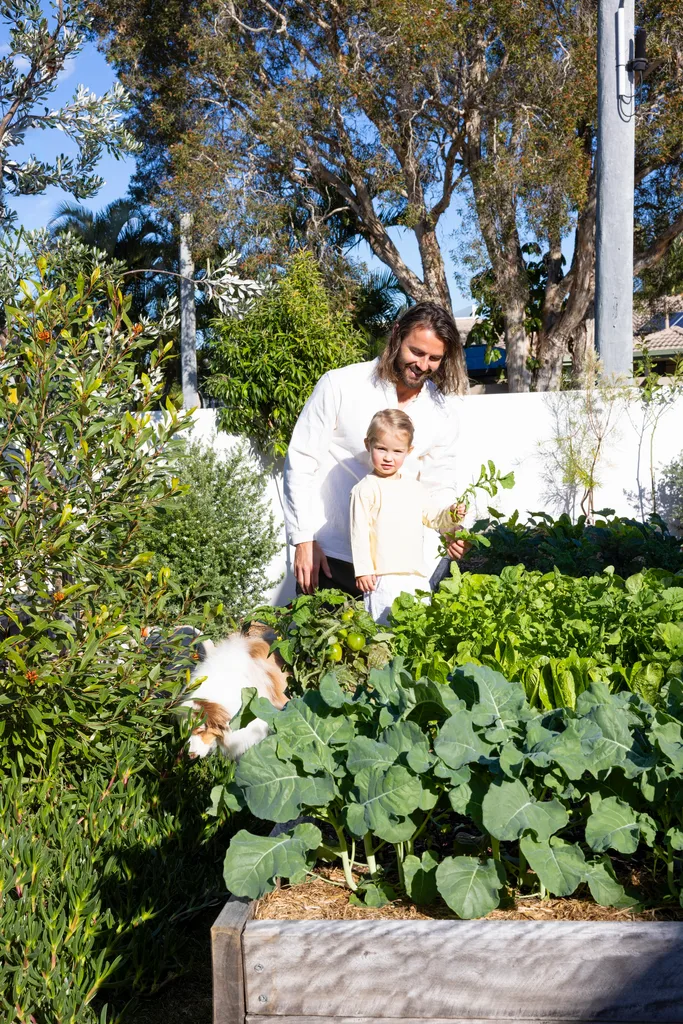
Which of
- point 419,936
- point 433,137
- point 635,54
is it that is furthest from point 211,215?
point 419,936

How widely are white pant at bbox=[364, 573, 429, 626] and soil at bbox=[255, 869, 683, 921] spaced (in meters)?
2.04

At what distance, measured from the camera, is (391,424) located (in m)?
4.03

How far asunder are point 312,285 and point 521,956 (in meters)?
7.61

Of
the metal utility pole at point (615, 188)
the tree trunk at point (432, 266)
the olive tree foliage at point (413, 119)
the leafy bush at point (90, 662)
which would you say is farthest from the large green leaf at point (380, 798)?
the tree trunk at point (432, 266)

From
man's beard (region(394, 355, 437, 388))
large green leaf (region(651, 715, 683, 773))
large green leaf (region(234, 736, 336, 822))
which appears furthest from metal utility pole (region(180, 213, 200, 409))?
large green leaf (region(651, 715, 683, 773))

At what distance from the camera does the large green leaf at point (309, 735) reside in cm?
187

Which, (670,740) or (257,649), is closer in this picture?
(670,740)

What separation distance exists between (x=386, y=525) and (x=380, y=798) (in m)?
2.26

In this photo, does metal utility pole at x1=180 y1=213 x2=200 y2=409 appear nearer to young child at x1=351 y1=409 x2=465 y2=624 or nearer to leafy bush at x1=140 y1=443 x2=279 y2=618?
leafy bush at x1=140 y1=443 x2=279 y2=618

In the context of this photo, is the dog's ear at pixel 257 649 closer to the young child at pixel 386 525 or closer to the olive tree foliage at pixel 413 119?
the young child at pixel 386 525

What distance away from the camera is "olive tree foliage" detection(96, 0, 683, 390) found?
13719 mm

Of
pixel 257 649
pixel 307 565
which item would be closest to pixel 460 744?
pixel 307 565

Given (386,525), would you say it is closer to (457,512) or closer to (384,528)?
(384,528)

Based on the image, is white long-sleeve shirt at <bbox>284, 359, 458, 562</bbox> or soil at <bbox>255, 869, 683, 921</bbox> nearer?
soil at <bbox>255, 869, 683, 921</bbox>
